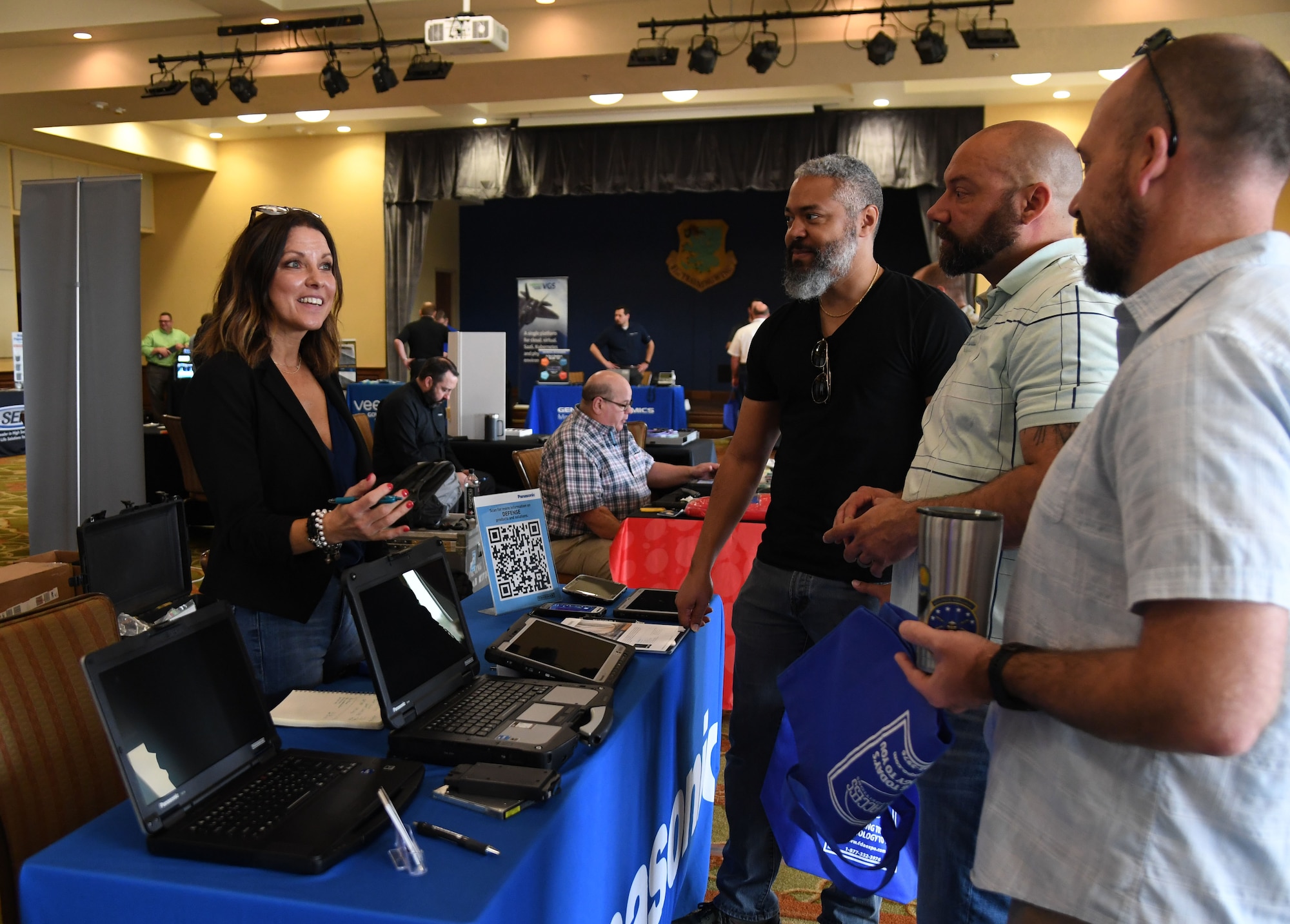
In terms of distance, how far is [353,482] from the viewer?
184 centimetres

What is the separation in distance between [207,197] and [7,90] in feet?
15.6

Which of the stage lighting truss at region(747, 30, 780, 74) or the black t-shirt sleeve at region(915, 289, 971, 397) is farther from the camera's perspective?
the stage lighting truss at region(747, 30, 780, 74)

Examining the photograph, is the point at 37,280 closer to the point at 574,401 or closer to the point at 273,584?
the point at 273,584

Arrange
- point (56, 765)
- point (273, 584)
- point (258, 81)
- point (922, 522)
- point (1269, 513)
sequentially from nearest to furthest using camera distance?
point (1269, 513), point (922, 522), point (56, 765), point (273, 584), point (258, 81)

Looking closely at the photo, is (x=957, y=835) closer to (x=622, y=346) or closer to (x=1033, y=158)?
(x=1033, y=158)

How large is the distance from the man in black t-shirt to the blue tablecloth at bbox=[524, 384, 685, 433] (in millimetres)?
7403

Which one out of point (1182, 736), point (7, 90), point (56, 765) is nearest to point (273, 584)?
point (56, 765)

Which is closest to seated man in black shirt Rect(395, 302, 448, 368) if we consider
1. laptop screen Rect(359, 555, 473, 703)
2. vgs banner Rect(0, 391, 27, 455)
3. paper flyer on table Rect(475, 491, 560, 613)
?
vgs banner Rect(0, 391, 27, 455)

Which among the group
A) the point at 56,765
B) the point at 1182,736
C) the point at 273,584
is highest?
the point at 1182,736

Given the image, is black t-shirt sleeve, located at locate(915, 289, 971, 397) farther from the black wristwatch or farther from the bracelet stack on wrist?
the bracelet stack on wrist

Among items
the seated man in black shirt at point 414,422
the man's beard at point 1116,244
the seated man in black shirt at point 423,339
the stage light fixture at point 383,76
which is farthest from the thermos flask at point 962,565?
the seated man in black shirt at point 423,339

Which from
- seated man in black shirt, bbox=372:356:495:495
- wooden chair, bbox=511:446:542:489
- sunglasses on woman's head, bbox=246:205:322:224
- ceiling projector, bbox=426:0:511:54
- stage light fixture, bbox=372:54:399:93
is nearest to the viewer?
sunglasses on woman's head, bbox=246:205:322:224

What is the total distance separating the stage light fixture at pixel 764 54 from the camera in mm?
6777

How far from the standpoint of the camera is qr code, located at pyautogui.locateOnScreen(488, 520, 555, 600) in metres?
2.04
